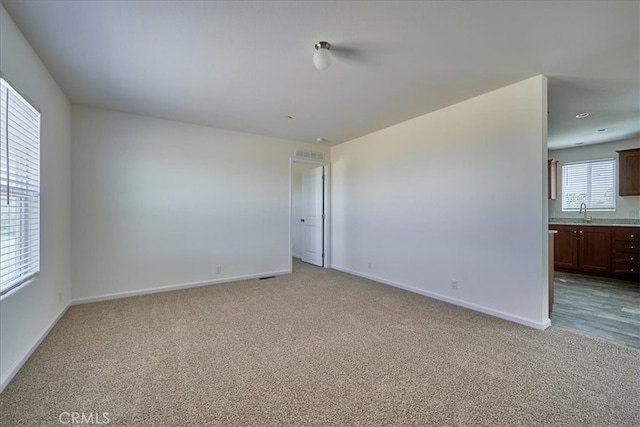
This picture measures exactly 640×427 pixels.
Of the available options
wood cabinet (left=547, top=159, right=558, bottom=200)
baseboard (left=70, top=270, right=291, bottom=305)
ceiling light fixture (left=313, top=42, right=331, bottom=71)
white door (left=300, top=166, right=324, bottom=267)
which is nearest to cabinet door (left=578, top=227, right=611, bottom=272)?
wood cabinet (left=547, top=159, right=558, bottom=200)

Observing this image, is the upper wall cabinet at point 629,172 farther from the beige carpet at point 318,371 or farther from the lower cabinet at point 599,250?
the beige carpet at point 318,371

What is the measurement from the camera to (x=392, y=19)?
6.54 feet

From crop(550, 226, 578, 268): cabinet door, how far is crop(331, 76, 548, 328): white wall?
11.2 feet

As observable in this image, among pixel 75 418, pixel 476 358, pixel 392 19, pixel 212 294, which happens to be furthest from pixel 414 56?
pixel 212 294

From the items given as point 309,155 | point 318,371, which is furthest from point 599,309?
point 309,155

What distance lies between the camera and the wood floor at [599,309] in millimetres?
2779

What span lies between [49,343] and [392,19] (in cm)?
391

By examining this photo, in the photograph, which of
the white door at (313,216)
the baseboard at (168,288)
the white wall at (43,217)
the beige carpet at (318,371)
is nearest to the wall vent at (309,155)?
the white door at (313,216)

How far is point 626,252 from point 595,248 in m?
0.39

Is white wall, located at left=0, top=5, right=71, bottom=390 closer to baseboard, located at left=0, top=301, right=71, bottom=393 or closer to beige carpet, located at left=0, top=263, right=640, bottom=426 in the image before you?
baseboard, located at left=0, top=301, right=71, bottom=393

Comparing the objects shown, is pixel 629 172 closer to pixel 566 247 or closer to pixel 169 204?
pixel 566 247

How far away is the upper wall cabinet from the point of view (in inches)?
192

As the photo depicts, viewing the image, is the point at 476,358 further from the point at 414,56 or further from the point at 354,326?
the point at 414,56

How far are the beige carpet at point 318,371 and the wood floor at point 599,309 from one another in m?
0.35
